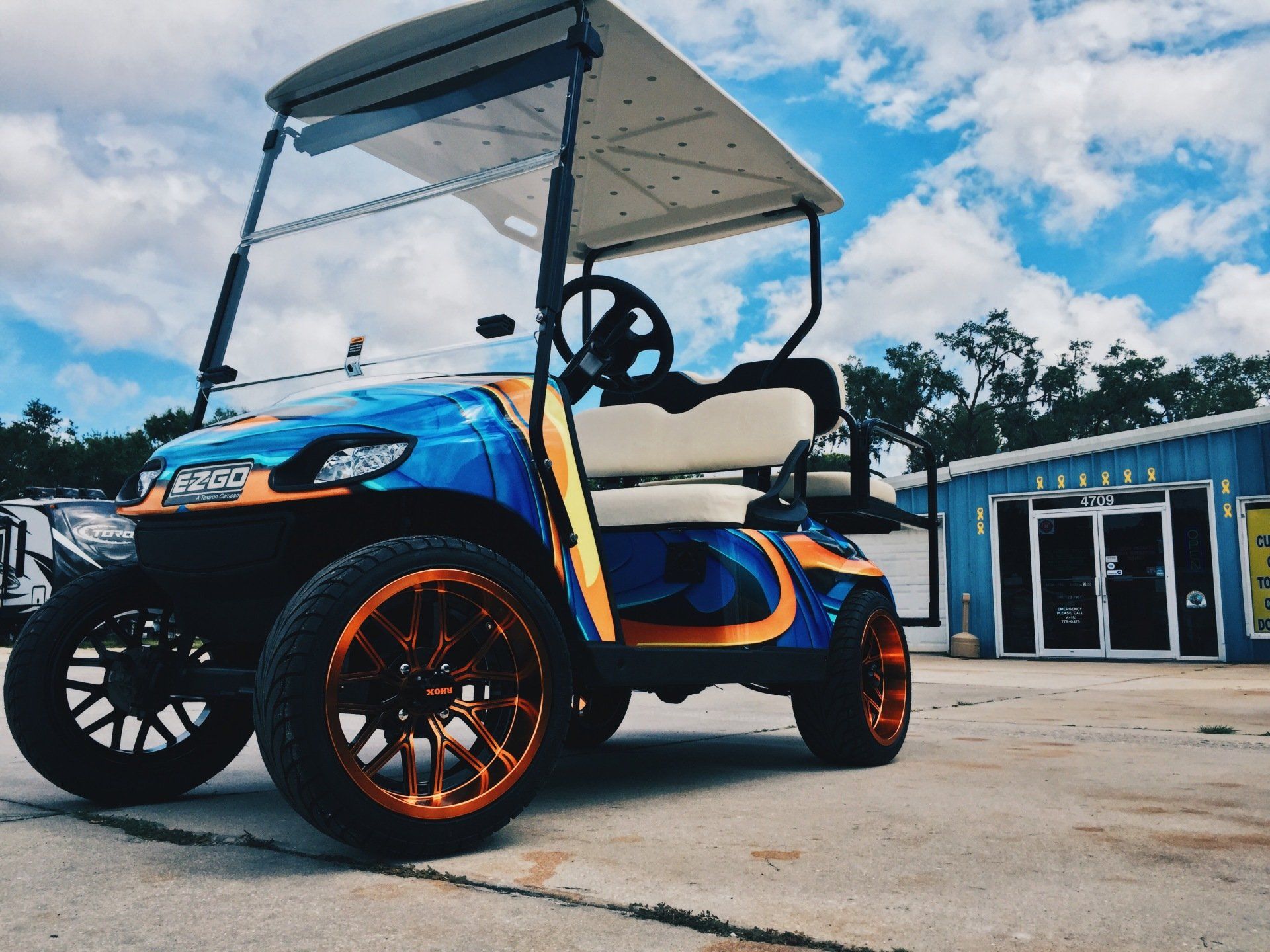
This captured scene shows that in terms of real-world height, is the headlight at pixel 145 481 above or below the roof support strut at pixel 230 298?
below

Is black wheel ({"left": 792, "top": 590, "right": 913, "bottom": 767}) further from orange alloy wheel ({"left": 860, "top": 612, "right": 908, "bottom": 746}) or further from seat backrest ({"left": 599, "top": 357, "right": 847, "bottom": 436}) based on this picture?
seat backrest ({"left": 599, "top": 357, "right": 847, "bottom": 436})

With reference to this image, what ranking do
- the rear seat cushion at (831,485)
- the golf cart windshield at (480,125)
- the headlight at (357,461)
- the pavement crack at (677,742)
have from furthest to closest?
1. the pavement crack at (677,742)
2. the rear seat cushion at (831,485)
3. the golf cart windshield at (480,125)
4. the headlight at (357,461)

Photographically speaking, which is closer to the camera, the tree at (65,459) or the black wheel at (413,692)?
the black wheel at (413,692)

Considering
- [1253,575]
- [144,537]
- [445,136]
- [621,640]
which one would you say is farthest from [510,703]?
[1253,575]

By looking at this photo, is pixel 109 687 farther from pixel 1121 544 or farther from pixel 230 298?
pixel 1121 544

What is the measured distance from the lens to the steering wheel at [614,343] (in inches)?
153

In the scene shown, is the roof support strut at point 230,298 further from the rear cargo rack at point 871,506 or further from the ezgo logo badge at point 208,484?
the rear cargo rack at point 871,506

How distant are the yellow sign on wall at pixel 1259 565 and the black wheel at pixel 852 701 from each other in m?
10.2

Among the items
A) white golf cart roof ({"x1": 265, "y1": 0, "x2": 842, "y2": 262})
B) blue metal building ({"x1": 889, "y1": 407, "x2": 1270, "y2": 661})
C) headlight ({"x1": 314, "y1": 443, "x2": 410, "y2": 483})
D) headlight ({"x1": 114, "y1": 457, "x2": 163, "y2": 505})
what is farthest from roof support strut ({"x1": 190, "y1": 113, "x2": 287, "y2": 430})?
blue metal building ({"x1": 889, "y1": 407, "x2": 1270, "y2": 661})

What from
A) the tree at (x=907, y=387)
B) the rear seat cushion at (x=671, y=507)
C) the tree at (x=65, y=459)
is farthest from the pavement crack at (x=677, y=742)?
the tree at (x=65, y=459)

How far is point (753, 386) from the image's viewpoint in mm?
4910

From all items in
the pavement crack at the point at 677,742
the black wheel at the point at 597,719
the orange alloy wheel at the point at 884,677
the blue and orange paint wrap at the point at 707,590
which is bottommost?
the pavement crack at the point at 677,742

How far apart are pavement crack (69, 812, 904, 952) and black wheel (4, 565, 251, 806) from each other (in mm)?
152

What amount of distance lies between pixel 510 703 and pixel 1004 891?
3.86 feet
